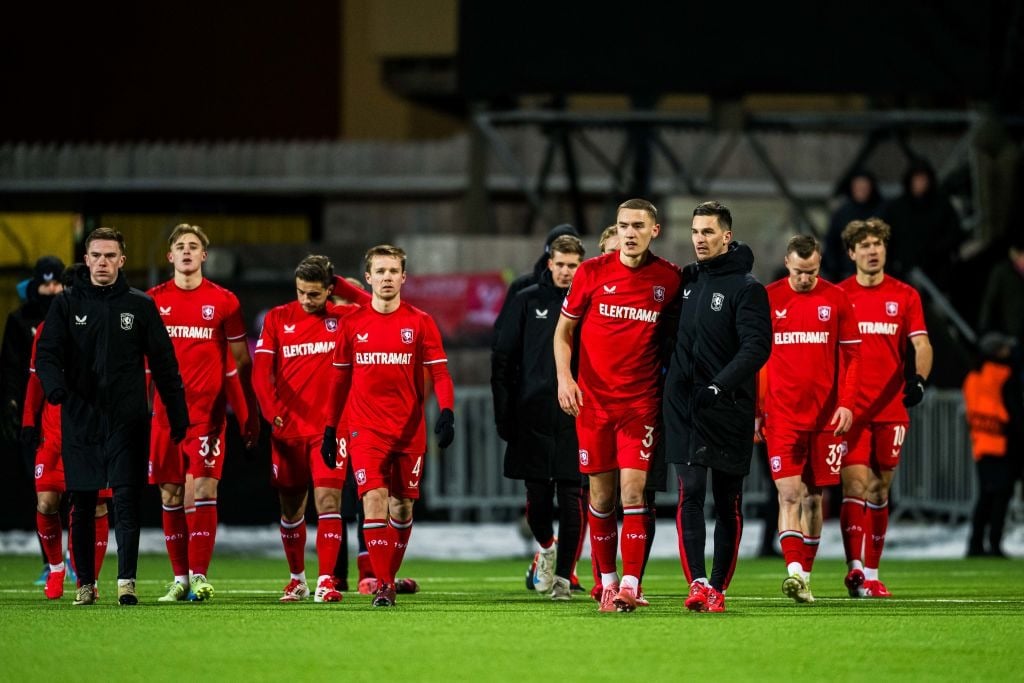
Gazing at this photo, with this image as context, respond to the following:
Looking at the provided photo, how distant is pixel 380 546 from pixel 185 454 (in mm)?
1708

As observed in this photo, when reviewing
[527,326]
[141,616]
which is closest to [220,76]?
[527,326]

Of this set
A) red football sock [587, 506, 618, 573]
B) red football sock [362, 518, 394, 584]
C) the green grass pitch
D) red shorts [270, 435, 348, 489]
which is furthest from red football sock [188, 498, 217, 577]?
red football sock [587, 506, 618, 573]

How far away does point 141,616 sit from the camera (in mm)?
10703

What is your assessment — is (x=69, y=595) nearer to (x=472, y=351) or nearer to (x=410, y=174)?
(x=472, y=351)

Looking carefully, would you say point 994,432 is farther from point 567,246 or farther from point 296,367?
point 296,367

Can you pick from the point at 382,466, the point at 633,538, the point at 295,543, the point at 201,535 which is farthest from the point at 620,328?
the point at 201,535

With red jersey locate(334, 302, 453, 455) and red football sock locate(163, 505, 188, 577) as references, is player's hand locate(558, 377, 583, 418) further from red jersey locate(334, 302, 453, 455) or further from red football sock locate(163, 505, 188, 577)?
red football sock locate(163, 505, 188, 577)

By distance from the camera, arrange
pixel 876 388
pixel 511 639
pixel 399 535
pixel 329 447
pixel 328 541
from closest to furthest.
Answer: pixel 511 639
pixel 329 447
pixel 399 535
pixel 328 541
pixel 876 388

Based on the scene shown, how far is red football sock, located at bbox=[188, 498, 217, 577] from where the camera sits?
12.4 meters

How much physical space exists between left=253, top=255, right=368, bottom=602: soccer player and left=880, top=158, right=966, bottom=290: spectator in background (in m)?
8.78

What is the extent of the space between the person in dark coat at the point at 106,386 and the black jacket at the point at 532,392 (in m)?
2.27

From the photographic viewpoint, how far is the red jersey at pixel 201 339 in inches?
488

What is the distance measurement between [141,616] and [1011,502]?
1216cm

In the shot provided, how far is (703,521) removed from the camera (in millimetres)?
11070
